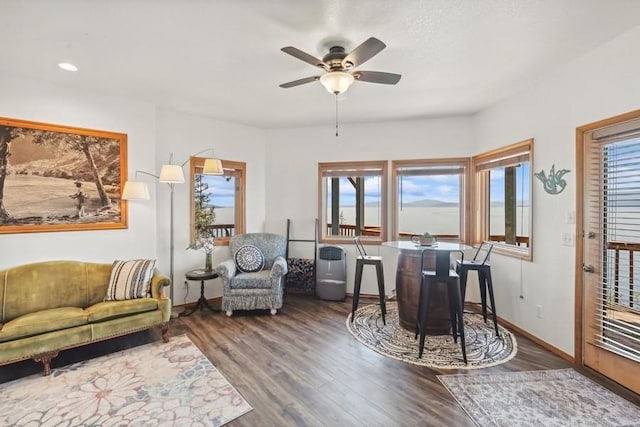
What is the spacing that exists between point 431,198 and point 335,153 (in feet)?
5.43

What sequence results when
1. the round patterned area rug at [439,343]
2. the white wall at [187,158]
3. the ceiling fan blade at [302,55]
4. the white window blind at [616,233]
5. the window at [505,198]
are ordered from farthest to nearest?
1. the white wall at [187,158]
2. the window at [505,198]
3. the round patterned area rug at [439,343]
4. the white window blind at [616,233]
5. the ceiling fan blade at [302,55]

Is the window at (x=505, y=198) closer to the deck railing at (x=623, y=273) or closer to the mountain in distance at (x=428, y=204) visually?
the mountain in distance at (x=428, y=204)

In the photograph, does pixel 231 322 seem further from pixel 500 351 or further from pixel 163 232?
pixel 500 351

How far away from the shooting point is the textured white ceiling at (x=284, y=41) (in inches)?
77.4

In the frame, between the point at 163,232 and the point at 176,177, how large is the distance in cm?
89

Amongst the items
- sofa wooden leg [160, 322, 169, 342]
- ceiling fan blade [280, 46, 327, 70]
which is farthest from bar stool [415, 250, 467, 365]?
sofa wooden leg [160, 322, 169, 342]

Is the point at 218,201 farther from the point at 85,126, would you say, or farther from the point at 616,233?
the point at 616,233

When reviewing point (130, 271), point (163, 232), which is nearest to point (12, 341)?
point (130, 271)

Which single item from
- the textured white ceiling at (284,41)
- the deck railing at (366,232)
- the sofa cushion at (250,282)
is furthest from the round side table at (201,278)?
Answer: the textured white ceiling at (284,41)

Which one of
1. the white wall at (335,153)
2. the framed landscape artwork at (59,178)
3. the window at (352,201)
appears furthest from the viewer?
the window at (352,201)

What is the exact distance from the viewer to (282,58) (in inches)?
104

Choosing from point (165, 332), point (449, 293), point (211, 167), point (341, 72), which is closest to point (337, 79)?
point (341, 72)

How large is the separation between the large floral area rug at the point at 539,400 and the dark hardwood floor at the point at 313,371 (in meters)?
0.10

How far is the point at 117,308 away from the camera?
2.90 meters
